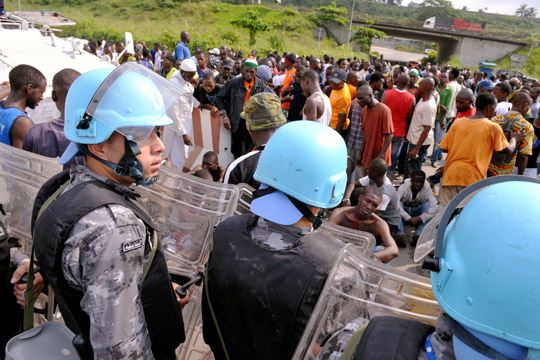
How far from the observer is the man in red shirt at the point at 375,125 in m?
4.88

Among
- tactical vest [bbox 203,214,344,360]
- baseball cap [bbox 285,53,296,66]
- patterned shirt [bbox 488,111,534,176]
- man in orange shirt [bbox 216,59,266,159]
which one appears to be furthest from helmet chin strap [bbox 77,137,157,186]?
baseball cap [bbox 285,53,296,66]

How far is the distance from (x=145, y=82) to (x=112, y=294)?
2.63ft

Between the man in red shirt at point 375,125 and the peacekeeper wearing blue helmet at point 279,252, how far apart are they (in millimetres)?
3644

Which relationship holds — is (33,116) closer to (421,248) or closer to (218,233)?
(218,233)

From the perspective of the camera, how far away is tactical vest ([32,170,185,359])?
48.5 inches

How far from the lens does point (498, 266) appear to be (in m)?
0.73

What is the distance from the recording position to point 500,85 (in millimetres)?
6281

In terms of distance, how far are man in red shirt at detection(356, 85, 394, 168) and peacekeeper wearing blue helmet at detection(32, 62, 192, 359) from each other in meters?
3.80

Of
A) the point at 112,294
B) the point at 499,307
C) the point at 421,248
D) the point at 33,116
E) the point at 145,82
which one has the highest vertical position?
the point at 145,82

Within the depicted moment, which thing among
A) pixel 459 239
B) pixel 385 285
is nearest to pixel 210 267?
pixel 385 285

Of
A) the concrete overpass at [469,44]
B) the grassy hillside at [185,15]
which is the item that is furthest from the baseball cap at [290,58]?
the concrete overpass at [469,44]

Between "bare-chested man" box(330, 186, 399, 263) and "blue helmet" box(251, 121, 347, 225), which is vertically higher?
"blue helmet" box(251, 121, 347, 225)

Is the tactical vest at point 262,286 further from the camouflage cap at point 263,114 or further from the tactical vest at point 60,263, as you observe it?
the camouflage cap at point 263,114

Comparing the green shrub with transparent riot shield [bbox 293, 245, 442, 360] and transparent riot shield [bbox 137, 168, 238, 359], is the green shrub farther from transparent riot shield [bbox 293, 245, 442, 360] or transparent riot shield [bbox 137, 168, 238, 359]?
transparent riot shield [bbox 293, 245, 442, 360]
